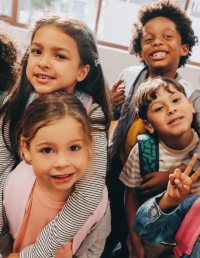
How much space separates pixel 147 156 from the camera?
4.07ft

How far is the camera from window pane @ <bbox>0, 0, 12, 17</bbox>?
159 inches

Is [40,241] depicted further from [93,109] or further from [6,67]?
[6,67]

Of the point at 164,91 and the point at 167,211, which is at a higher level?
the point at 164,91

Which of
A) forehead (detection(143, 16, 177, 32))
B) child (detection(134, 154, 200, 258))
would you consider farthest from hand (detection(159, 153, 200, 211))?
forehead (detection(143, 16, 177, 32))

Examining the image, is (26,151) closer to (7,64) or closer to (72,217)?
(72,217)

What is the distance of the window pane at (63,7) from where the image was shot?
3.94 m

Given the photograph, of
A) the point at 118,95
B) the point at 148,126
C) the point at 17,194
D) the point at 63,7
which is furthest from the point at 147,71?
the point at 63,7

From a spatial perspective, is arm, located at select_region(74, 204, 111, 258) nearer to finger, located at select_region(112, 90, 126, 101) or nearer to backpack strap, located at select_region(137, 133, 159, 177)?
backpack strap, located at select_region(137, 133, 159, 177)

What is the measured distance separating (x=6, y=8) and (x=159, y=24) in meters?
3.19

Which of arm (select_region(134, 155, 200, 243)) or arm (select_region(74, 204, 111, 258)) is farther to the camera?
arm (select_region(74, 204, 111, 258))

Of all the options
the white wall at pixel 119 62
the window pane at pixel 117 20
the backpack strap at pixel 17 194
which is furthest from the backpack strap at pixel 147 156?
the window pane at pixel 117 20

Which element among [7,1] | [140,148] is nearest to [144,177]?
[140,148]

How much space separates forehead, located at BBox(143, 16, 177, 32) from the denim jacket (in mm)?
838

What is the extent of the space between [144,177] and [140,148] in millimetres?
119
